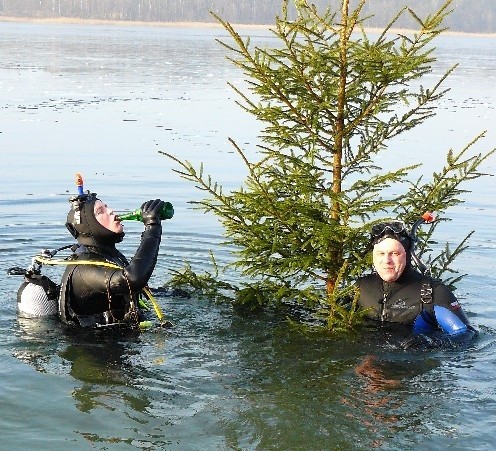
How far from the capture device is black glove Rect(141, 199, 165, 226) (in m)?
7.86

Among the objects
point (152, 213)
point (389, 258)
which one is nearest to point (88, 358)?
point (152, 213)

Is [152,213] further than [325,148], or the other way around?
[325,148]

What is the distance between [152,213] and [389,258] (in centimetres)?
215

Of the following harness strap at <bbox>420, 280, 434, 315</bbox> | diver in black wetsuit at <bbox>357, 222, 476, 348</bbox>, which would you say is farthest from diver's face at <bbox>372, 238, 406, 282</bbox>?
harness strap at <bbox>420, 280, 434, 315</bbox>

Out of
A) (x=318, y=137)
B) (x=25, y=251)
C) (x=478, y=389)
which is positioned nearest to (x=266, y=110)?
(x=318, y=137)

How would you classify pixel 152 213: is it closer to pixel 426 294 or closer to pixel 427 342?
pixel 426 294

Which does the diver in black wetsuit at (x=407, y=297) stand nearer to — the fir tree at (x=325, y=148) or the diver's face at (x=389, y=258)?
the diver's face at (x=389, y=258)

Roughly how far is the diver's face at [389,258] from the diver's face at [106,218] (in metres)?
2.34

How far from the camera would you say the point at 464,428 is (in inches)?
257

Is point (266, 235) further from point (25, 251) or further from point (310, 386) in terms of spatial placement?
point (25, 251)

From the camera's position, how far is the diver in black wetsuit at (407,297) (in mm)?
7887

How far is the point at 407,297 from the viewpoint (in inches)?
318

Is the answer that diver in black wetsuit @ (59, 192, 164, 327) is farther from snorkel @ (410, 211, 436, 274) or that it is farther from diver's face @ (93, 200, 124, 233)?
snorkel @ (410, 211, 436, 274)

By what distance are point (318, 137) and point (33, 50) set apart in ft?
→ 165
